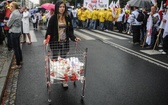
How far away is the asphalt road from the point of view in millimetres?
4652

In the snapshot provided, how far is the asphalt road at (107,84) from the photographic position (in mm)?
4652

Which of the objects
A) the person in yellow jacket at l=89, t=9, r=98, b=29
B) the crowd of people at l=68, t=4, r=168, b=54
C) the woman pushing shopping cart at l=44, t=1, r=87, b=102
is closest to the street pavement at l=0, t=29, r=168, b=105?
the woman pushing shopping cart at l=44, t=1, r=87, b=102

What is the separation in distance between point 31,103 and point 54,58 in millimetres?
1019

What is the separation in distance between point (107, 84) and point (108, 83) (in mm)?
86

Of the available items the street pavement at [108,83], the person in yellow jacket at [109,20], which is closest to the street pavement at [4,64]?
the street pavement at [108,83]

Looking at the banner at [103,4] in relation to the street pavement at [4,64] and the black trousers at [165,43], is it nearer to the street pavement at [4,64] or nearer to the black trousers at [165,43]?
the black trousers at [165,43]

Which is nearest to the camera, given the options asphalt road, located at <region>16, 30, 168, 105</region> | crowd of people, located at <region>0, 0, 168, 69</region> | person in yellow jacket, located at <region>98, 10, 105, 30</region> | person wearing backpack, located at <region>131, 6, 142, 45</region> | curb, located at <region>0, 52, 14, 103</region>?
asphalt road, located at <region>16, 30, 168, 105</region>

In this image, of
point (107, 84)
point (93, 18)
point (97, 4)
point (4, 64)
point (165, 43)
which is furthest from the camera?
point (93, 18)

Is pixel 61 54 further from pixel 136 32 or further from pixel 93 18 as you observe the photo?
pixel 93 18

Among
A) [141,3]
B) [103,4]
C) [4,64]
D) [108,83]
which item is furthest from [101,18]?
[108,83]

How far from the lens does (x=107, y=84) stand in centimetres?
561

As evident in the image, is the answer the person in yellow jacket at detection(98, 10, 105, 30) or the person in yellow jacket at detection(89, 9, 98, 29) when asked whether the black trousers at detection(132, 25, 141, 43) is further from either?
the person in yellow jacket at detection(89, 9, 98, 29)

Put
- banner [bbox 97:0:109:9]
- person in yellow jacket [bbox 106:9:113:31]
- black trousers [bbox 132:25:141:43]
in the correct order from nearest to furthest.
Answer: black trousers [bbox 132:25:141:43] → person in yellow jacket [bbox 106:9:113:31] → banner [bbox 97:0:109:9]

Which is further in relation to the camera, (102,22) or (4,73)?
(102,22)
